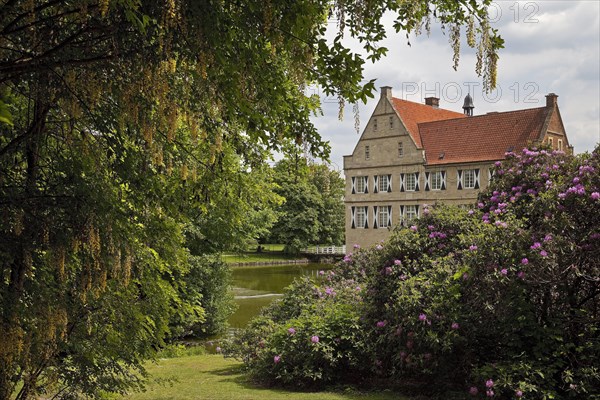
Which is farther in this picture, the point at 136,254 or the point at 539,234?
the point at 539,234

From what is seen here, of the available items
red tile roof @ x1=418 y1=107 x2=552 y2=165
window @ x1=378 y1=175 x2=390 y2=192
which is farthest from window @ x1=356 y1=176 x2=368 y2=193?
red tile roof @ x1=418 y1=107 x2=552 y2=165

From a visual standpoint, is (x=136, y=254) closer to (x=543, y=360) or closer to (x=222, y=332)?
(x=543, y=360)

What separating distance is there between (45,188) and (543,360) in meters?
5.90

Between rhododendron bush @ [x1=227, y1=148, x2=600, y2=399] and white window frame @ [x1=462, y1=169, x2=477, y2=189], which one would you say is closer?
rhododendron bush @ [x1=227, y1=148, x2=600, y2=399]

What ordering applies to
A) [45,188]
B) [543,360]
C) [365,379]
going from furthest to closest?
1. [365,379]
2. [543,360]
3. [45,188]

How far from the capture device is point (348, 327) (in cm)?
1024

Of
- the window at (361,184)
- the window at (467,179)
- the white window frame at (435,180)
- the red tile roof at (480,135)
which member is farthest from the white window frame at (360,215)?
→ the window at (467,179)

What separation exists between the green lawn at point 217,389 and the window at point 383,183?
34.9m

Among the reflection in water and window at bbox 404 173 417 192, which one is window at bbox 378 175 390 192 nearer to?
window at bbox 404 173 417 192

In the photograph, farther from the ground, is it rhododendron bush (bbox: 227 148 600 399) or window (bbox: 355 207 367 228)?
window (bbox: 355 207 367 228)

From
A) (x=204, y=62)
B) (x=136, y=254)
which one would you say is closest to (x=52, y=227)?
(x=136, y=254)

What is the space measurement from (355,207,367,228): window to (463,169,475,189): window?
27.2 ft

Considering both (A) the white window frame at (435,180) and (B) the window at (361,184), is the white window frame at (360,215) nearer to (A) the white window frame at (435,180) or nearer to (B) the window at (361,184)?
(B) the window at (361,184)

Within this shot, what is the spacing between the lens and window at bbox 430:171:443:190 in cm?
4434
